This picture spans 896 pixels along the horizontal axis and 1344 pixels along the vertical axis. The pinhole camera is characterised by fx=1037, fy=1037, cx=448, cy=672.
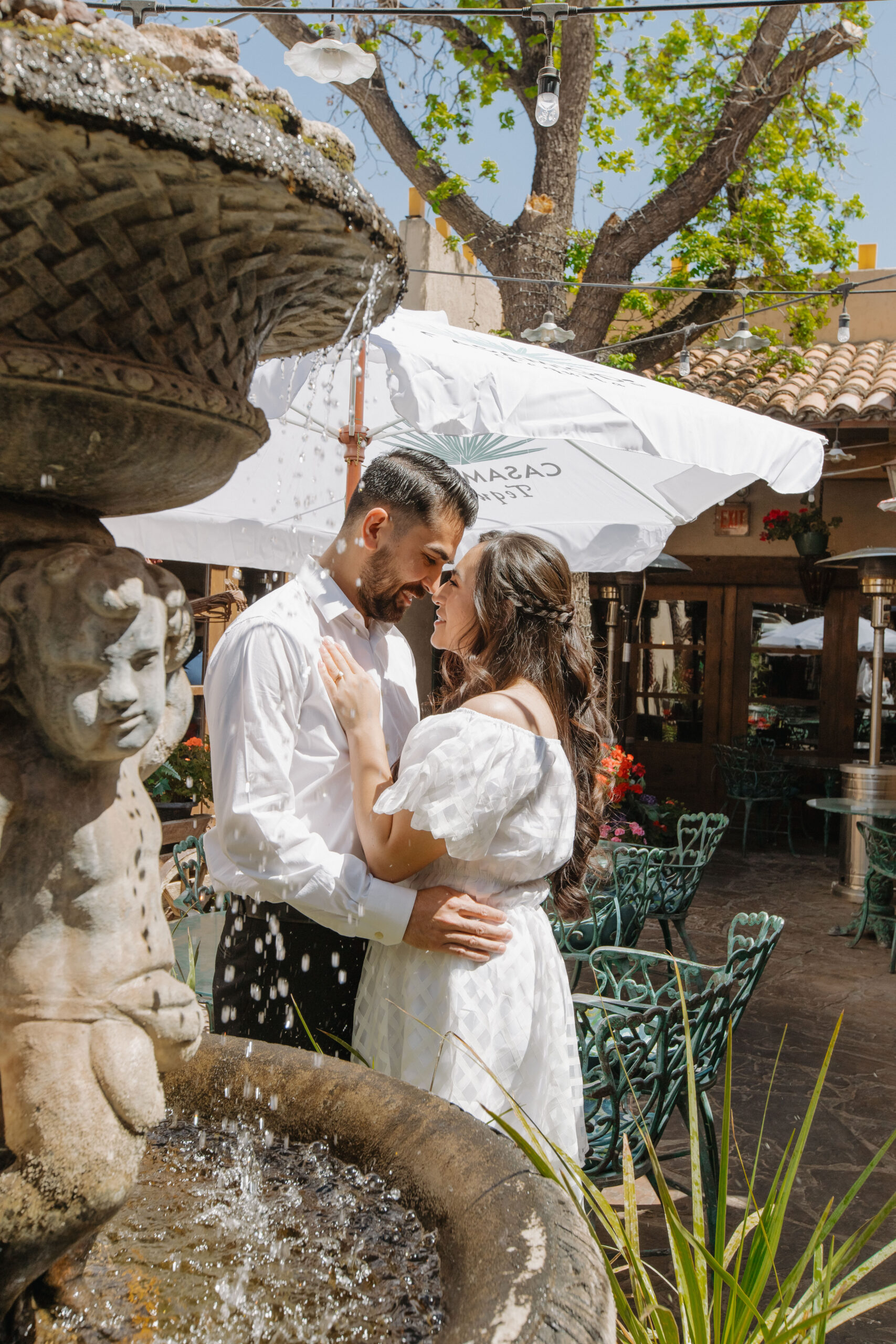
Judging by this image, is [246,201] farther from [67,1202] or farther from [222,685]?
[222,685]

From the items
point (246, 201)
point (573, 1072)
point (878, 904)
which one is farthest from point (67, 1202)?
point (878, 904)

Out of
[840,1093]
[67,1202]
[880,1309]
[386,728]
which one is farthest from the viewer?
[840,1093]

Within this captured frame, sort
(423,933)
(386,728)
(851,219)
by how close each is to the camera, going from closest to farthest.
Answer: (423,933) < (386,728) < (851,219)

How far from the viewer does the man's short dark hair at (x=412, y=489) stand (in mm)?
2291

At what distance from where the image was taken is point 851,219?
10336mm

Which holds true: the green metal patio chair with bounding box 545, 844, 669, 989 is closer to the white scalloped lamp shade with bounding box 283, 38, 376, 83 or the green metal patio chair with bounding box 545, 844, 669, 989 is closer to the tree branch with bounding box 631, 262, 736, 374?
the white scalloped lamp shade with bounding box 283, 38, 376, 83

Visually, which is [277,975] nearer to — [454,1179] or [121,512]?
[454,1179]

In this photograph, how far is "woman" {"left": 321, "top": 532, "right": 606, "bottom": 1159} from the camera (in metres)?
2.02

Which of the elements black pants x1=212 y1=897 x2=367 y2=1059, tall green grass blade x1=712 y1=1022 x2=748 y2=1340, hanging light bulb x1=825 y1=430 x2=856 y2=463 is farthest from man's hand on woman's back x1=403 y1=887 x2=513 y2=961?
hanging light bulb x1=825 y1=430 x2=856 y2=463

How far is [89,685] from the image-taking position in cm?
112

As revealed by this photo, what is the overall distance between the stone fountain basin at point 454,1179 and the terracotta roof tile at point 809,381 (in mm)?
7233

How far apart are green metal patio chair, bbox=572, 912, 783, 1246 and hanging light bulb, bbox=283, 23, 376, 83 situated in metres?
3.83

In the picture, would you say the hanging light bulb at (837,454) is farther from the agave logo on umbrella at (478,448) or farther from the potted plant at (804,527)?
the agave logo on umbrella at (478,448)

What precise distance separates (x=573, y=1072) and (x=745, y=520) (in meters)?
9.35
